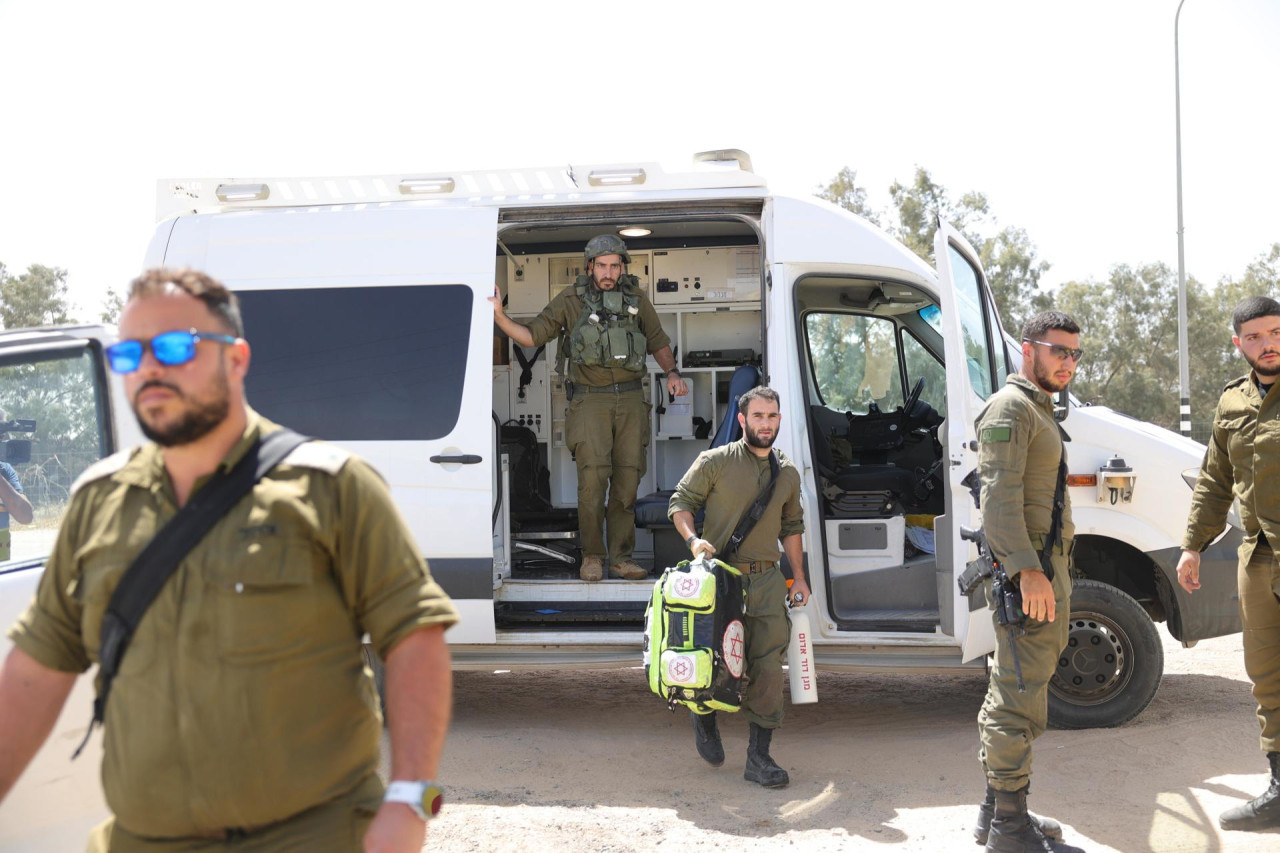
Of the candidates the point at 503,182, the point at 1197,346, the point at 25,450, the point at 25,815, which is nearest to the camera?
the point at 25,815

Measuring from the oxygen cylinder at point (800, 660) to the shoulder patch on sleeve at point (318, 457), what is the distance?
137 inches

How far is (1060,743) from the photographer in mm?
5234

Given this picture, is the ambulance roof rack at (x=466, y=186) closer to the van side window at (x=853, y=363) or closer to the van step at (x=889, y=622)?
the van side window at (x=853, y=363)

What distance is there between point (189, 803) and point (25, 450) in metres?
1.69

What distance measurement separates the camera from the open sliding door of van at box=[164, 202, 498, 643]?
17.5 feet

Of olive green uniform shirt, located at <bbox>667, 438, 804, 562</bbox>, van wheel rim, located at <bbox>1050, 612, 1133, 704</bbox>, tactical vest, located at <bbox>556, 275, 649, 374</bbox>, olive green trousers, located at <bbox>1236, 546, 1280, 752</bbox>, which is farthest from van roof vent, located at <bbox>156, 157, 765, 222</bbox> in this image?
olive green trousers, located at <bbox>1236, 546, 1280, 752</bbox>

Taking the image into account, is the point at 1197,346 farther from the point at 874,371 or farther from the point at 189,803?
the point at 189,803

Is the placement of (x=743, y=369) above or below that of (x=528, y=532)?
above

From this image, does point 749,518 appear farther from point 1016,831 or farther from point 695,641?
point 1016,831

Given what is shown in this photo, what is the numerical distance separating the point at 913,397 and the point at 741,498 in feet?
8.07

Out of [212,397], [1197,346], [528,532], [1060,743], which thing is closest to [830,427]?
[528,532]

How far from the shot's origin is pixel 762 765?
15.9ft

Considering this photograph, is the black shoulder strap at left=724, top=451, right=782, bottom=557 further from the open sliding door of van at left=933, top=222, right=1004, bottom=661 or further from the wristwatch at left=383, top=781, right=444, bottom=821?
the wristwatch at left=383, top=781, right=444, bottom=821

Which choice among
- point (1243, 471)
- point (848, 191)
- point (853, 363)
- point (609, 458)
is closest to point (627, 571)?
point (609, 458)
